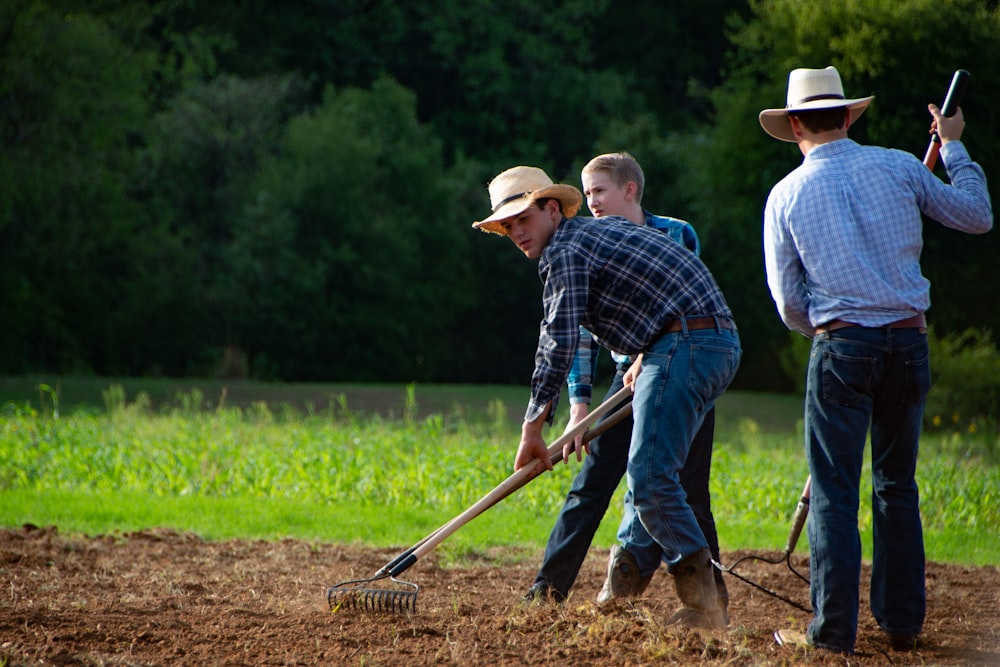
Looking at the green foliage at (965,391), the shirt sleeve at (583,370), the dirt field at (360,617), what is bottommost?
the green foliage at (965,391)

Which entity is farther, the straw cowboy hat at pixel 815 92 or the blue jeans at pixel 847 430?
the straw cowboy hat at pixel 815 92

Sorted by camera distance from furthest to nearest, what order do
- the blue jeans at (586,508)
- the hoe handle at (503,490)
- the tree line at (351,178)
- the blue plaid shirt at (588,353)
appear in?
1. the tree line at (351,178)
2. the blue plaid shirt at (588,353)
3. the blue jeans at (586,508)
4. the hoe handle at (503,490)

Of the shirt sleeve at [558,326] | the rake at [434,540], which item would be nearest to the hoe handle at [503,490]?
the rake at [434,540]

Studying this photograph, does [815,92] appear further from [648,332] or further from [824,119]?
[648,332]

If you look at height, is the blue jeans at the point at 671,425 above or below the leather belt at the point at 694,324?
below

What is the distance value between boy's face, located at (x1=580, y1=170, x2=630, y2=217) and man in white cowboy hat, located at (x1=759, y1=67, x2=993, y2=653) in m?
0.85

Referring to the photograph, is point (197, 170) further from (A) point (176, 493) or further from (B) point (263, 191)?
(A) point (176, 493)

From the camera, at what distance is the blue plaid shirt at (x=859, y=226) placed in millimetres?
4141

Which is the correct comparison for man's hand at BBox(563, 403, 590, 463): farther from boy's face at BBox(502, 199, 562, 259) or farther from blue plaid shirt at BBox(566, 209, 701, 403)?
boy's face at BBox(502, 199, 562, 259)

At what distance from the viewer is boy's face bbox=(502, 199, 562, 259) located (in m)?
4.43

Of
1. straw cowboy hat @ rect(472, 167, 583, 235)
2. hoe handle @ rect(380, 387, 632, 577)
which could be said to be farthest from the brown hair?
hoe handle @ rect(380, 387, 632, 577)

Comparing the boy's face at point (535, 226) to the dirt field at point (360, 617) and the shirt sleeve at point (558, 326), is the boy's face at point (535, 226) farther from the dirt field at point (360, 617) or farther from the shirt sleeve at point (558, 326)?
the dirt field at point (360, 617)

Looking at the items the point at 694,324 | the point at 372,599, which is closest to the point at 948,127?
the point at 694,324

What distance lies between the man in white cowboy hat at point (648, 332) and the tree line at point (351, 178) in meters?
12.3
